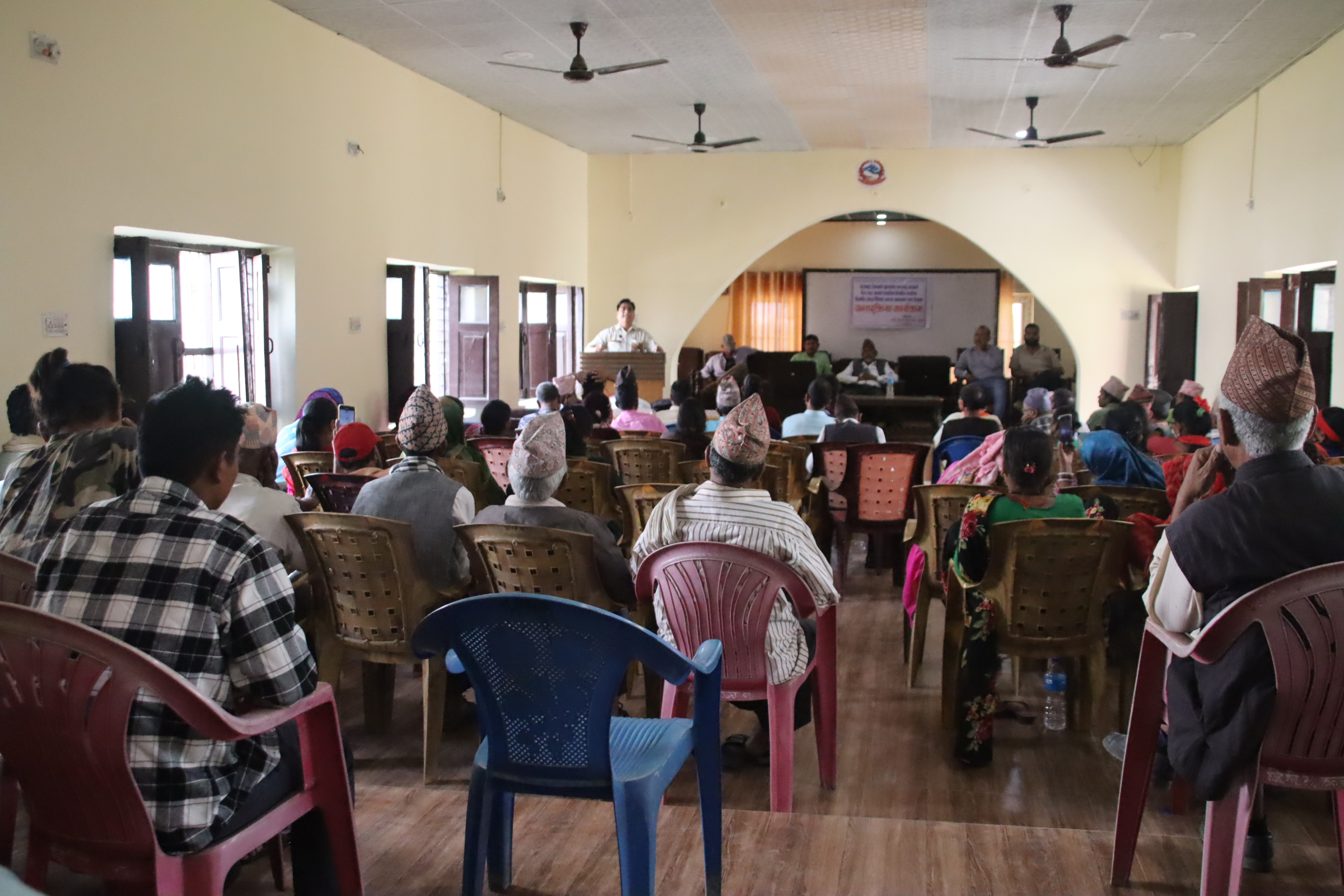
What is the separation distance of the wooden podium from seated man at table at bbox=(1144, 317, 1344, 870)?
8.32 metres

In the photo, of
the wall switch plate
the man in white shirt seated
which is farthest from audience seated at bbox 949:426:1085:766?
the wall switch plate

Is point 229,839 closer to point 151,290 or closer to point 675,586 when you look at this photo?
point 675,586

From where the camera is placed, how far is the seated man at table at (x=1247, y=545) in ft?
6.74

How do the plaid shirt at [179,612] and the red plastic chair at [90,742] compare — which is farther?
the plaid shirt at [179,612]

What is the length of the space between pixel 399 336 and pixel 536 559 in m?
6.06

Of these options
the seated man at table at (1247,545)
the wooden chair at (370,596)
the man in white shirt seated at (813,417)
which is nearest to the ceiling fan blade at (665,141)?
the man in white shirt seated at (813,417)

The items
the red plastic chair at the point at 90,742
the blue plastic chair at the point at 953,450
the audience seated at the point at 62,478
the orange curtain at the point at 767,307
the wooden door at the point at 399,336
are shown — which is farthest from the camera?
the orange curtain at the point at 767,307

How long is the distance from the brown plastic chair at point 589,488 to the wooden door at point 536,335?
6.57 m

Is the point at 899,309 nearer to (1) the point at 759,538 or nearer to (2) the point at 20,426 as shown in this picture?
(2) the point at 20,426

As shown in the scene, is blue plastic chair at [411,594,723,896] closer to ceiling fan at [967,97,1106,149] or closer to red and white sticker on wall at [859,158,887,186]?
ceiling fan at [967,97,1106,149]

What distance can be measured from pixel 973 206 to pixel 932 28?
535cm

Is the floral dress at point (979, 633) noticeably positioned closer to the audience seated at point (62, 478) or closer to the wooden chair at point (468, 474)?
the wooden chair at point (468, 474)

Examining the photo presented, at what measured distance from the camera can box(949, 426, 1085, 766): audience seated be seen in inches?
135

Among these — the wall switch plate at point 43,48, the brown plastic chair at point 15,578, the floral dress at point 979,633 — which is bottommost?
the floral dress at point 979,633
